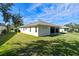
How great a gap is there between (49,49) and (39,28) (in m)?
0.64

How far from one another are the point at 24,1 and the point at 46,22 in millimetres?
824

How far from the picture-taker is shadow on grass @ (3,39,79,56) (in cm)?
559

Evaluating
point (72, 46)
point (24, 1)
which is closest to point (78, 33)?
point (72, 46)

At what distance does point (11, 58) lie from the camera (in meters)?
5.54

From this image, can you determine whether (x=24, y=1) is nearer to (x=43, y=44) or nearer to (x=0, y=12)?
(x=0, y=12)

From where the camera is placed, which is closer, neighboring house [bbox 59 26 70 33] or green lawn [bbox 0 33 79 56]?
green lawn [bbox 0 33 79 56]

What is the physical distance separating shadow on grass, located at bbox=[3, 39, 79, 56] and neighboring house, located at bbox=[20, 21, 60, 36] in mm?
257

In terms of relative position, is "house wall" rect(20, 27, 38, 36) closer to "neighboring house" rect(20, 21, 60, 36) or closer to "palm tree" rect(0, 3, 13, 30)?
"neighboring house" rect(20, 21, 60, 36)

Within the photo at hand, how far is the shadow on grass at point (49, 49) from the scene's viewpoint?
18.3 ft

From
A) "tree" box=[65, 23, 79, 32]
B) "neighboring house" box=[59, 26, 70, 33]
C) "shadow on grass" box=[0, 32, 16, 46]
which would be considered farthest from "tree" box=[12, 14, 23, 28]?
"tree" box=[65, 23, 79, 32]

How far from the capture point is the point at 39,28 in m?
5.72

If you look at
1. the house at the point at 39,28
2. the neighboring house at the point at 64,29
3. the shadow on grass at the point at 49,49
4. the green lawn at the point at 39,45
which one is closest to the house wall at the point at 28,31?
the house at the point at 39,28

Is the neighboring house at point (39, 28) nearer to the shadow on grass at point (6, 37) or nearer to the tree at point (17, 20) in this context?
the tree at point (17, 20)

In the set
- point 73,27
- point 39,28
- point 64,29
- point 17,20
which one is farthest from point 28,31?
point 73,27
